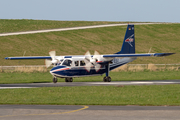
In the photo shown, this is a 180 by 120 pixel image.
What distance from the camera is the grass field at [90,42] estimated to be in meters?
86.3

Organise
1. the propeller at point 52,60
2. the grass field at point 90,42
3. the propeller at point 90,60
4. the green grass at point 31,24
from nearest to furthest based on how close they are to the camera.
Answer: the propeller at point 52,60, the propeller at point 90,60, the grass field at point 90,42, the green grass at point 31,24

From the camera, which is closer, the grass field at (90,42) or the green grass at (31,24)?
the grass field at (90,42)

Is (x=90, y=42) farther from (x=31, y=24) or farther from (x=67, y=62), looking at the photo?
(x=67, y=62)

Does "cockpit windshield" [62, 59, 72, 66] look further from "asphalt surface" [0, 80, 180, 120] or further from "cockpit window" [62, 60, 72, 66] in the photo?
"asphalt surface" [0, 80, 180, 120]
